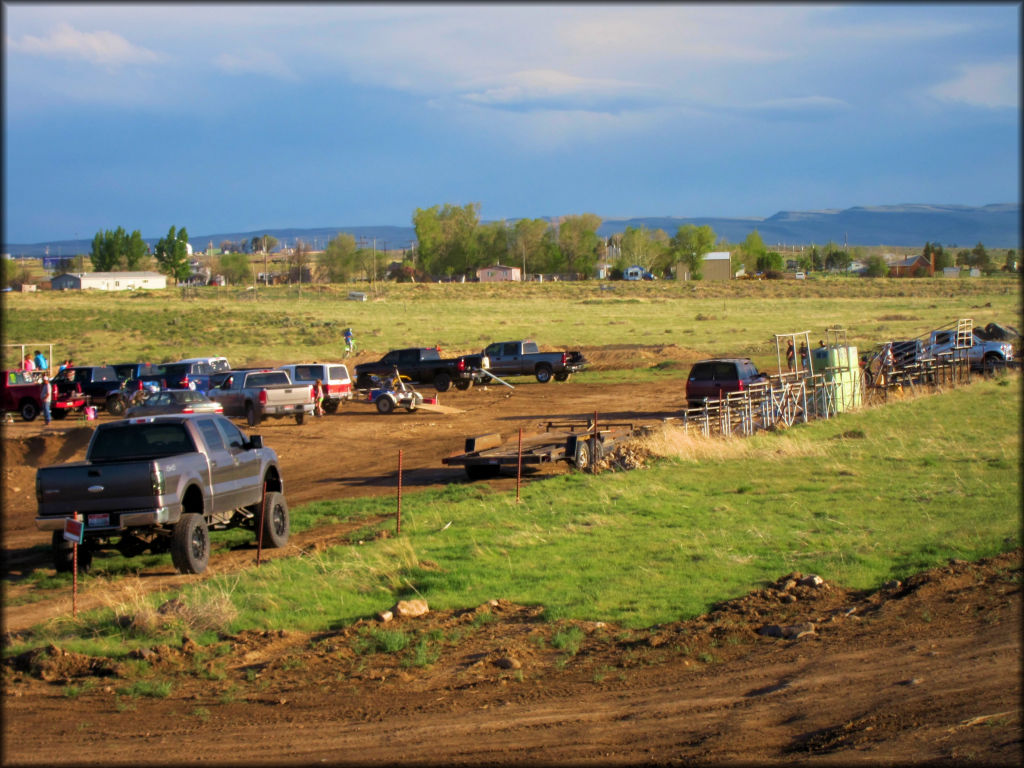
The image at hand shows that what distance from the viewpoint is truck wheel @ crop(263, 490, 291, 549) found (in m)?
14.1

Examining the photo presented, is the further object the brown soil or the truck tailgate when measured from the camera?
the truck tailgate

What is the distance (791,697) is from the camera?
796 cm

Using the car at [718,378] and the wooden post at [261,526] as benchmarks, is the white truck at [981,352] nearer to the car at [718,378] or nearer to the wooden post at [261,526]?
the car at [718,378]

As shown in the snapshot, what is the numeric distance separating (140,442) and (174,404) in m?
15.1

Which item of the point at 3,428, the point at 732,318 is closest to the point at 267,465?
the point at 3,428

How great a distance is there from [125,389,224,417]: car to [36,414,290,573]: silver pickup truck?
530 inches

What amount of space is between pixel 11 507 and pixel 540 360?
83.5ft

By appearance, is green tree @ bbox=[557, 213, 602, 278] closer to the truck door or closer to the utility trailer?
the utility trailer

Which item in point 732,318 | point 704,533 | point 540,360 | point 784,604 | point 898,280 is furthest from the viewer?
point 898,280

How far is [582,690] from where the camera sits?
330 inches

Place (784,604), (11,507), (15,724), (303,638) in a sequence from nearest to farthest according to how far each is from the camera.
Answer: (15,724)
(303,638)
(784,604)
(11,507)

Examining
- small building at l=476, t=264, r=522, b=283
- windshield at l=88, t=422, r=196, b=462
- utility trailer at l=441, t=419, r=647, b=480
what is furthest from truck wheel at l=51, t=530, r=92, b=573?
small building at l=476, t=264, r=522, b=283

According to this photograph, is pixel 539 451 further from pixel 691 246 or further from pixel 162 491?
pixel 691 246

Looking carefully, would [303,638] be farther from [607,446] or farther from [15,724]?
[607,446]
